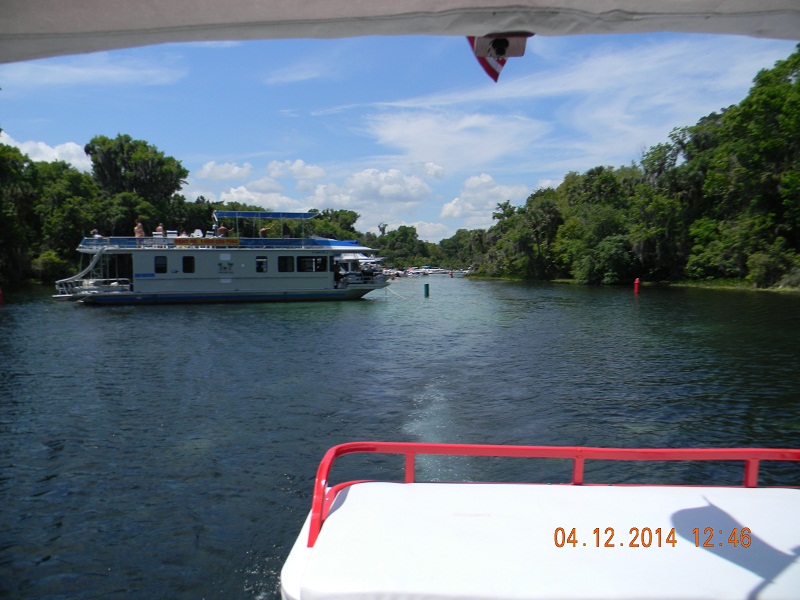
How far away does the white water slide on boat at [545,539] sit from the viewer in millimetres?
3236

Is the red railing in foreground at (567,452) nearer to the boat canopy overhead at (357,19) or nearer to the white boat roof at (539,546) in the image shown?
the white boat roof at (539,546)

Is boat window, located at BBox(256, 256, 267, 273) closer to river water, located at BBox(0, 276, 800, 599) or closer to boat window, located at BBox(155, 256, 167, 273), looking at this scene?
boat window, located at BBox(155, 256, 167, 273)

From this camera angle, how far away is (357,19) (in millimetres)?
3486

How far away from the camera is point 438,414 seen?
12.9 metres

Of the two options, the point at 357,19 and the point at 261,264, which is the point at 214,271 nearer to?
the point at 261,264

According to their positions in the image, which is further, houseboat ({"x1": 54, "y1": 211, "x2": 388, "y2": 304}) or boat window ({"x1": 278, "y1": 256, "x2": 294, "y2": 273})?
boat window ({"x1": 278, "y1": 256, "x2": 294, "y2": 273})

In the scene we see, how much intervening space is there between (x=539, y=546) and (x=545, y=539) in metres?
0.12

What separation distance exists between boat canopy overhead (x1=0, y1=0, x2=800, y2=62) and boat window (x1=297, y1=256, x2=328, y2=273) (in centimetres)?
3914

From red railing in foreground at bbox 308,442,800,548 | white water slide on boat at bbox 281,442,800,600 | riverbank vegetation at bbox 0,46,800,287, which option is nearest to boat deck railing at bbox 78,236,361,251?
riverbank vegetation at bbox 0,46,800,287

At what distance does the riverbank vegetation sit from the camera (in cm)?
5178

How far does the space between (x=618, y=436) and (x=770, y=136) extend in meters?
52.7

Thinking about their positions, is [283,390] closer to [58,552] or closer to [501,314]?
[58,552]

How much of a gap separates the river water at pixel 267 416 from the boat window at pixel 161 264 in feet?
43.0

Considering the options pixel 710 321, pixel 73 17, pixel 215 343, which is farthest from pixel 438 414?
pixel 710 321
